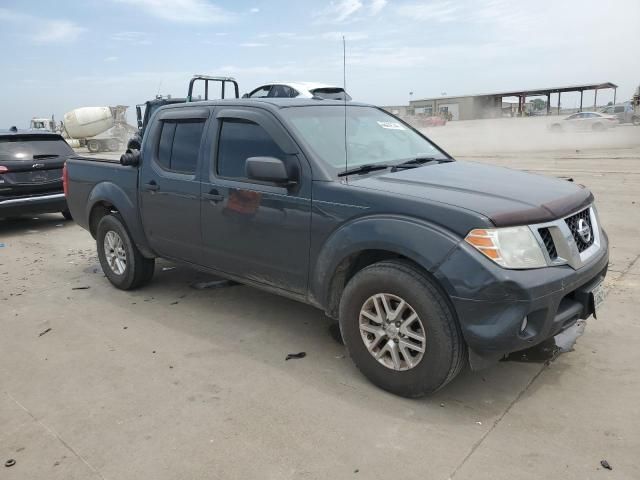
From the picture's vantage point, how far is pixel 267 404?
10.9ft

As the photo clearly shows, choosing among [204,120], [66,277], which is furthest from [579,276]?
[66,277]

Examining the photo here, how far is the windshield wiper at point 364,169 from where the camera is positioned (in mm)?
3699

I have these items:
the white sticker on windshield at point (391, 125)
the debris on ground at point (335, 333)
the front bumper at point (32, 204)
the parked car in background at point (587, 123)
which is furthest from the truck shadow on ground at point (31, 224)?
the parked car in background at point (587, 123)

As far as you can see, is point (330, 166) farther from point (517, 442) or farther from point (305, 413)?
point (517, 442)

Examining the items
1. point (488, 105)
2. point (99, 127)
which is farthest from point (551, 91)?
point (99, 127)

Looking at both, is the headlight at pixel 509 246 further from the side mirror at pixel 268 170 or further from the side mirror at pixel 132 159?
the side mirror at pixel 132 159

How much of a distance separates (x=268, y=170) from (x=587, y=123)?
3236 centimetres

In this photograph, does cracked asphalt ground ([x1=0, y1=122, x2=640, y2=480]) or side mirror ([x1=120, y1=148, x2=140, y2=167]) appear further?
side mirror ([x1=120, y1=148, x2=140, y2=167])

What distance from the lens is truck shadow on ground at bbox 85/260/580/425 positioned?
3279 mm

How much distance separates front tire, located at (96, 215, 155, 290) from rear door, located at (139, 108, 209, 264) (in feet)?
1.33

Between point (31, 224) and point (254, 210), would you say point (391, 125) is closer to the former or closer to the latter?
point (254, 210)

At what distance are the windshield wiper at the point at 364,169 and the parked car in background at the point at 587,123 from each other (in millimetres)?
31088

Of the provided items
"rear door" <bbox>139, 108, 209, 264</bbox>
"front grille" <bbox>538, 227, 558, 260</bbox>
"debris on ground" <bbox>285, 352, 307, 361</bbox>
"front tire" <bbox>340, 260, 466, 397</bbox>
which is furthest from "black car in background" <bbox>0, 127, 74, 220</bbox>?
"front grille" <bbox>538, 227, 558, 260</bbox>

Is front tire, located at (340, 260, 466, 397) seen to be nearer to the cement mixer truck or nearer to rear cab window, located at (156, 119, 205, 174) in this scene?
rear cab window, located at (156, 119, 205, 174)
